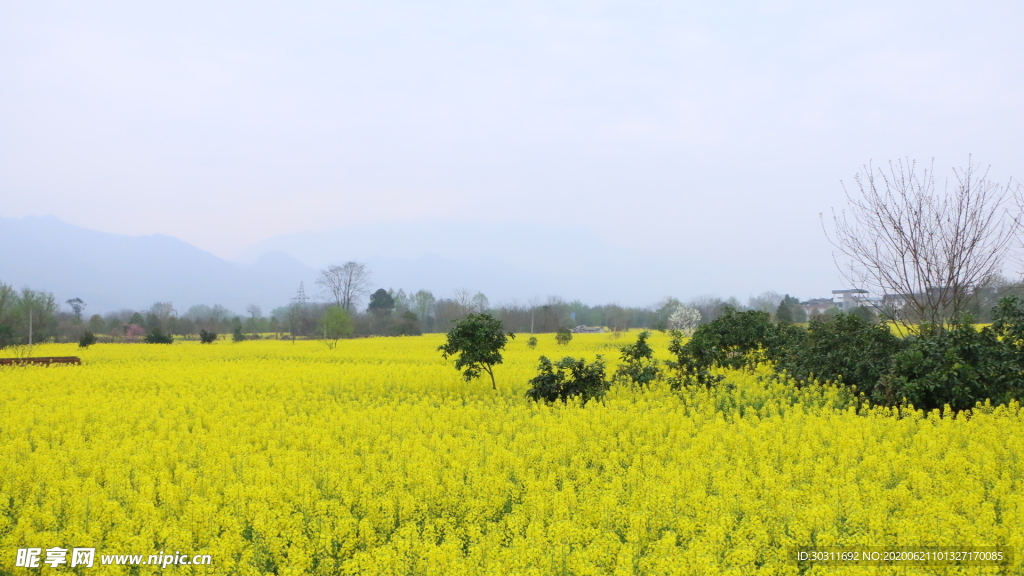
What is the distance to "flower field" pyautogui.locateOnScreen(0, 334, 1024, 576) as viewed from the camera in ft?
17.4

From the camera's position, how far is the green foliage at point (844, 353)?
1388cm

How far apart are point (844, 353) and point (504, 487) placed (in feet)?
37.6

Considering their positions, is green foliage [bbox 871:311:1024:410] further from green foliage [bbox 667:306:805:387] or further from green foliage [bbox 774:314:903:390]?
green foliage [bbox 667:306:805:387]

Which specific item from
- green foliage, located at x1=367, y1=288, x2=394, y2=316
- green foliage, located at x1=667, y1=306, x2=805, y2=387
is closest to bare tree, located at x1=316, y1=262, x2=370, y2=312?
green foliage, located at x1=367, y1=288, x2=394, y2=316

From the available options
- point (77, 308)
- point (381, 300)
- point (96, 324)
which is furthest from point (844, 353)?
point (77, 308)

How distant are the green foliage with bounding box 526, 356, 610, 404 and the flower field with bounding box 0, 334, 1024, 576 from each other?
1409mm

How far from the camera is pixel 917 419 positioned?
11.1 meters

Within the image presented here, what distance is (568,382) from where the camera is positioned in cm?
1411

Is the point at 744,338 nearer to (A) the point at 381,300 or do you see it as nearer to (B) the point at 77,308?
(A) the point at 381,300

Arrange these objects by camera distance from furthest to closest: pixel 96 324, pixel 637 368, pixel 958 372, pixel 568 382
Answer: pixel 96 324, pixel 637 368, pixel 568 382, pixel 958 372

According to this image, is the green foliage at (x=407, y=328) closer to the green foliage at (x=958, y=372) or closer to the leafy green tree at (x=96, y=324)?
the leafy green tree at (x=96, y=324)

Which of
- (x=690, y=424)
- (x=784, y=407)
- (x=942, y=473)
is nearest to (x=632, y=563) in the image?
(x=942, y=473)

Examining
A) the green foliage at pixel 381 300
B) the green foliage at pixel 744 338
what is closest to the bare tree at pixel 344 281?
the green foliage at pixel 381 300

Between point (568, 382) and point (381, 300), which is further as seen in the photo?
point (381, 300)
